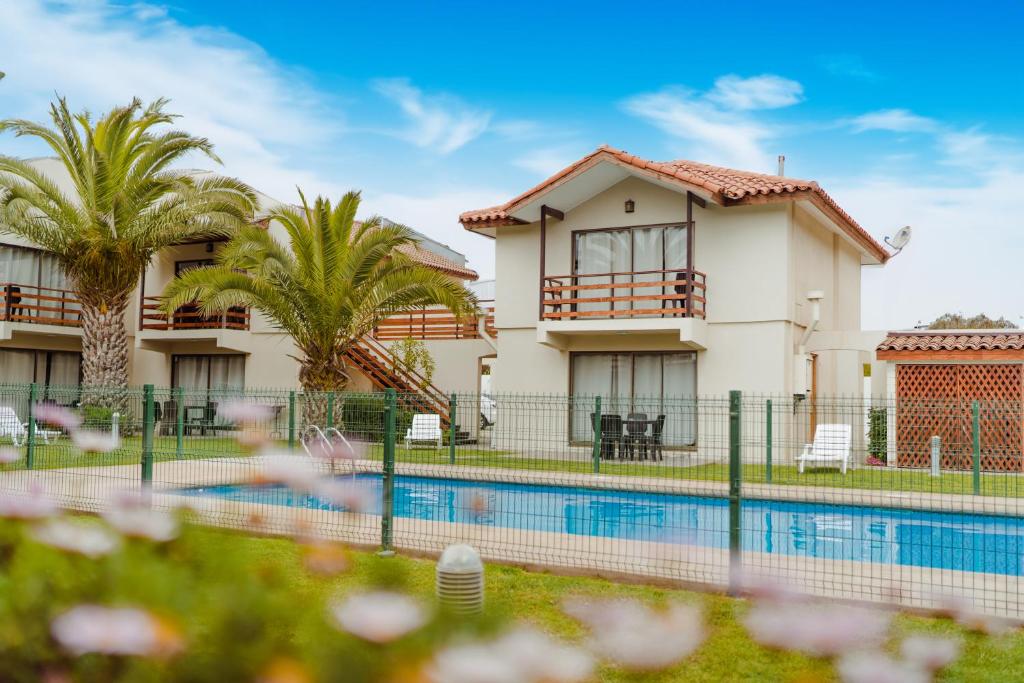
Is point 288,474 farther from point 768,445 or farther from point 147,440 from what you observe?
point 147,440

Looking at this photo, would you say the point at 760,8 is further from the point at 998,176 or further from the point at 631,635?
the point at 631,635

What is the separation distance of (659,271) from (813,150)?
10541 mm

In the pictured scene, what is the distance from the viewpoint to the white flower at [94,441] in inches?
275

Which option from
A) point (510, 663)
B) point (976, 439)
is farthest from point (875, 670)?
point (976, 439)

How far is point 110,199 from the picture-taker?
72.0ft

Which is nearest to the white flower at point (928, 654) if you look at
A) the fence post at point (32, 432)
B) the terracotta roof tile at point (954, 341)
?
the fence post at point (32, 432)

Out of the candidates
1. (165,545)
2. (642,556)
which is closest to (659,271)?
(642,556)

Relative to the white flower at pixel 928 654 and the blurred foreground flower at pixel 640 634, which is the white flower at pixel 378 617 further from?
the white flower at pixel 928 654

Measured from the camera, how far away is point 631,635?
4.75 ft

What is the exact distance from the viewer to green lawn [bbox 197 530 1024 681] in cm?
166

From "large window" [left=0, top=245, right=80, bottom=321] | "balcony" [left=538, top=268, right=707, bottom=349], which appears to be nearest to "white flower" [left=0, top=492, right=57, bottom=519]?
"balcony" [left=538, top=268, right=707, bottom=349]

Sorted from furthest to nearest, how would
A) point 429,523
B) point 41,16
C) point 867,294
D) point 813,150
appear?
point 867,294 → point 813,150 → point 41,16 → point 429,523

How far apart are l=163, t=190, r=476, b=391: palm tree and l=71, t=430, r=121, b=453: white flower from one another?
915cm

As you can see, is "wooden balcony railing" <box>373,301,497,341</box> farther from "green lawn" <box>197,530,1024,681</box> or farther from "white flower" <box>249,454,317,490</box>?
"white flower" <box>249,454,317,490</box>
